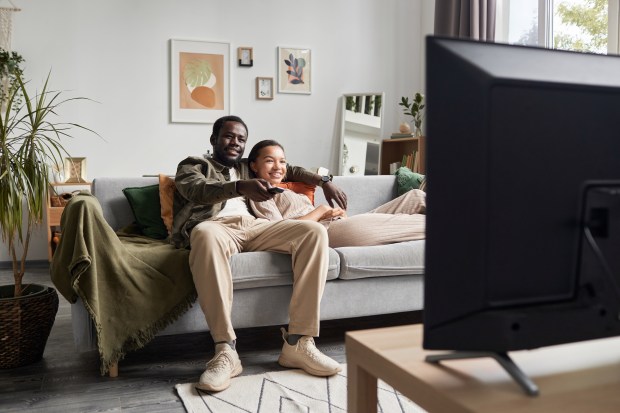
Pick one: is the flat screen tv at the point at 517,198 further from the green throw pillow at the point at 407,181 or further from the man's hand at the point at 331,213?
the green throw pillow at the point at 407,181

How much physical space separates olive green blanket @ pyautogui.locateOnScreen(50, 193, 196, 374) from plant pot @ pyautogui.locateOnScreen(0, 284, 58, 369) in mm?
164

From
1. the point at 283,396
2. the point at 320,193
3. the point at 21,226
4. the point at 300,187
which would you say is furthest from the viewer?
the point at 320,193

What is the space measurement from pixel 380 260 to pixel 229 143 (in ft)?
2.86

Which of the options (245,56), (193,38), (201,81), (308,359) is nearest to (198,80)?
(201,81)

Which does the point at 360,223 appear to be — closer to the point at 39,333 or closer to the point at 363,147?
the point at 39,333

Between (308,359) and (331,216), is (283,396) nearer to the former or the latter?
(308,359)

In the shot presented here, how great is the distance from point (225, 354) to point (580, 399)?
1592 millimetres

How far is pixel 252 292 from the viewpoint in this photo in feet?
7.90

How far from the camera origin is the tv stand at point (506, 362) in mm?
770

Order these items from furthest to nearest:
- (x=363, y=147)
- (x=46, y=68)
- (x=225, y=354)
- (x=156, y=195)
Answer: (x=363, y=147) → (x=46, y=68) → (x=156, y=195) → (x=225, y=354)

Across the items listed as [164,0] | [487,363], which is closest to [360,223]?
[487,363]

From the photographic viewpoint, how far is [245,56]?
17.2ft

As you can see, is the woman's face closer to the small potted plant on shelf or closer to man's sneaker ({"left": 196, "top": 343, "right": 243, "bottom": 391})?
man's sneaker ({"left": 196, "top": 343, "right": 243, "bottom": 391})

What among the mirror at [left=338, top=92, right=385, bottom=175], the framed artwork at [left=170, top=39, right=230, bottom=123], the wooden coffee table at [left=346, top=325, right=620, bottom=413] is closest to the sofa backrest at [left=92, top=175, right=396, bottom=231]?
the wooden coffee table at [left=346, top=325, right=620, bottom=413]
